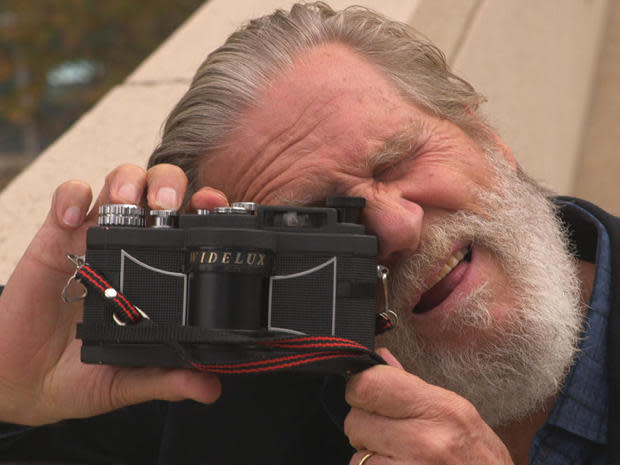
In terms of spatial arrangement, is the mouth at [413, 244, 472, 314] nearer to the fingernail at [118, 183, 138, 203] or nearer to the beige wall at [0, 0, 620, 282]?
the fingernail at [118, 183, 138, 203]

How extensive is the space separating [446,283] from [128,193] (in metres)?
0.77

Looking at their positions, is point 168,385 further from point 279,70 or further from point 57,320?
point 279,70

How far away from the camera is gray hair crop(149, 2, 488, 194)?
2133 mm

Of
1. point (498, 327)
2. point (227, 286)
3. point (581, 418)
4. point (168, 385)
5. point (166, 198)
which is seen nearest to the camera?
point (227, 286)

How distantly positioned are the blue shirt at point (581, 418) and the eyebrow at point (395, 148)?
0.69 metres

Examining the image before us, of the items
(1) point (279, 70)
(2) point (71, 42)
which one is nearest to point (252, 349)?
(1) point (279, 70)

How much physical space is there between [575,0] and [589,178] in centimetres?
98

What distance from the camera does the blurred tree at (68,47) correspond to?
8.95 meters

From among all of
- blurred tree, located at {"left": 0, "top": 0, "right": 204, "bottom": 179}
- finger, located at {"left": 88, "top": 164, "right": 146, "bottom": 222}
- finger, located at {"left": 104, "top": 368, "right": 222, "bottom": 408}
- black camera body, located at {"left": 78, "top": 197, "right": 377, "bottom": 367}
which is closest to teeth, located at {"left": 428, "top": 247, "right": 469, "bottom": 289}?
black camera body, located at {"left": 78, "top": 197, "right": 377, "bottom": 367}

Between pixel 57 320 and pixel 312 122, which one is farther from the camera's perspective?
pixel 312 122

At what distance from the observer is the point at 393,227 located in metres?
1.84

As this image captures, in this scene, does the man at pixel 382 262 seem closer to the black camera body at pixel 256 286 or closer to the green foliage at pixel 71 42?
the black camera body at pixel 256 286

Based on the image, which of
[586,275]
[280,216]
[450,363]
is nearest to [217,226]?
[280,216]

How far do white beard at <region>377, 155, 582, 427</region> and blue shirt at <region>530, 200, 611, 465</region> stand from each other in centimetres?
5
